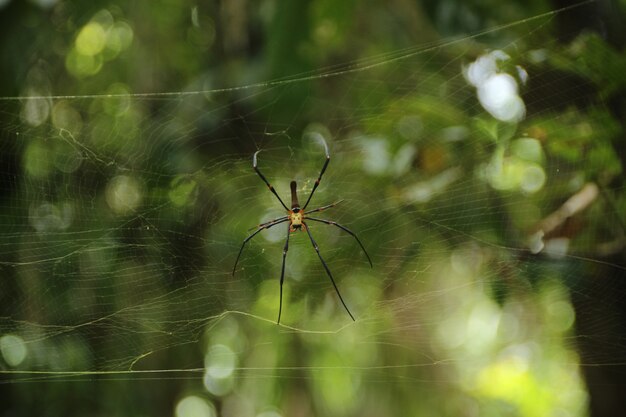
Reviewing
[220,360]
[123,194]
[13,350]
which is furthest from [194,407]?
[123,194]

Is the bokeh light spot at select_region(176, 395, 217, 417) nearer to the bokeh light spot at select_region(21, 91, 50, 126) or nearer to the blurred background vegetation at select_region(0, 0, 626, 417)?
the blurred background vegetation at select_region(0, 0, 626, 417)

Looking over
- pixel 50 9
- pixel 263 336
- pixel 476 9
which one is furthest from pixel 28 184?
pixel 476 9

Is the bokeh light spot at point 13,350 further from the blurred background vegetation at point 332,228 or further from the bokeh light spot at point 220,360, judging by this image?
the bokeh light spot at point 220,360

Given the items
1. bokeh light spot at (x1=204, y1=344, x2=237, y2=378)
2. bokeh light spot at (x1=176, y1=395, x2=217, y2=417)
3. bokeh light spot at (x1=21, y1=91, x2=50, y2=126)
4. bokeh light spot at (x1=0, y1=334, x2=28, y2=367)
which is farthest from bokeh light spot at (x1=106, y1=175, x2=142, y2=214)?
bokeh light spot at (x1=176, y1=395, x2=217, y2=417)

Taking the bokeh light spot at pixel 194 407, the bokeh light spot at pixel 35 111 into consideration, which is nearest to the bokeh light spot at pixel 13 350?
the bokeh light spot at pixel 194 407

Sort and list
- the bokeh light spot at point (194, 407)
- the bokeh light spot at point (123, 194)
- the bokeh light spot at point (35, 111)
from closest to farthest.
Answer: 1. the bokeh light spot at point (123, 194)
2. the bokeh light spot at point (35, 111)
3. the bokeh light spot at point (194, 407)

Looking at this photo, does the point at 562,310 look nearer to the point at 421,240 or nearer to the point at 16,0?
the point at 421,240

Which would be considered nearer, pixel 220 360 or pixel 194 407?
pixel 220 360

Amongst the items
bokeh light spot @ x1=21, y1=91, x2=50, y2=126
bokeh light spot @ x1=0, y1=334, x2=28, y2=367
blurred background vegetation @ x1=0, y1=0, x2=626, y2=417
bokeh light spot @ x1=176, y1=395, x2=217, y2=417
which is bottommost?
bokeh light spot @ x1=176, y1=395, x2=217, y2=417

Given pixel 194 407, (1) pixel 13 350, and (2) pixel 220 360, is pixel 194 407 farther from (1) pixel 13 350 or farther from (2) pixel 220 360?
(1) pixel 13 350

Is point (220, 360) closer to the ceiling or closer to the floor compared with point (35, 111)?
closer to the floor
